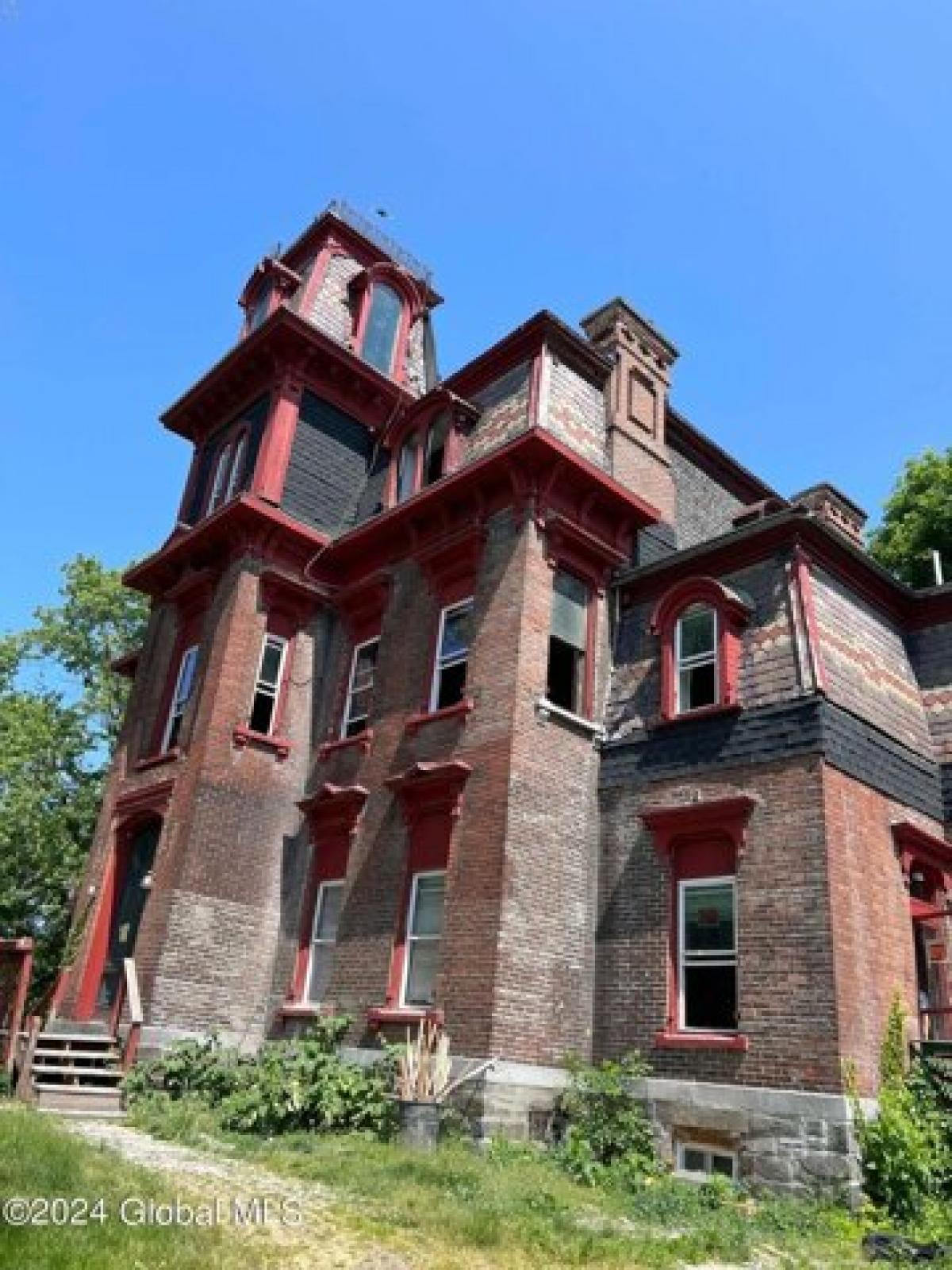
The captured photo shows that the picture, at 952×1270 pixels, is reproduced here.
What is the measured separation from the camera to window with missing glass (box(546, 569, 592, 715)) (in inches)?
596

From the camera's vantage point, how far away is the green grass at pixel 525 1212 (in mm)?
7262

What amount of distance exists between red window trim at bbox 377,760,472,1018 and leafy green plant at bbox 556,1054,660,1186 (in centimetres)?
277

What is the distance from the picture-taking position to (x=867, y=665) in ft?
46.5

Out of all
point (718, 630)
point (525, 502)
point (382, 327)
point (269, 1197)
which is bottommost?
point (269, 1197)

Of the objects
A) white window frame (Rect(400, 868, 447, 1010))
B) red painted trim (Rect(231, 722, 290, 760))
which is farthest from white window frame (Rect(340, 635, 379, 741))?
white window frame (Rect(400, 868, 447, 1010))

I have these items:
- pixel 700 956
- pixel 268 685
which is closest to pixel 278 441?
pixel 268 685

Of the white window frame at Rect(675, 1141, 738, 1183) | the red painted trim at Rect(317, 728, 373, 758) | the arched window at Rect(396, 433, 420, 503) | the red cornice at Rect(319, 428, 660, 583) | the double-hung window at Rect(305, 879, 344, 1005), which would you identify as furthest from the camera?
the arched window at Rect(396, 433, 420, 503)

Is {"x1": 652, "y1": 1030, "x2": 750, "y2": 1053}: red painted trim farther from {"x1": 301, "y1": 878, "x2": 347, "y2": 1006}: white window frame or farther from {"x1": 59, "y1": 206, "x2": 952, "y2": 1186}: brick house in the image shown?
{"x1": 301, "y1": 878, "x2": 347, "y2": 1006}: white window frame

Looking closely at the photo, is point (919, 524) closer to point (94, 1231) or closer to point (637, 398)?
point (637, 398)

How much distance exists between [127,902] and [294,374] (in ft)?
36.0

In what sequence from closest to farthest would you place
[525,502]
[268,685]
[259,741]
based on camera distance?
[525,502] → [259,741] → [268,685]

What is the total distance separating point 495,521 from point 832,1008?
8722mm

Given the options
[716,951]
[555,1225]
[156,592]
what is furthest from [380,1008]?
[156,592]

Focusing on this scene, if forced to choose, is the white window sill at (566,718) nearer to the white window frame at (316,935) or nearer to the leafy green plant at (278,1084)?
the white window frame at (316,935)
